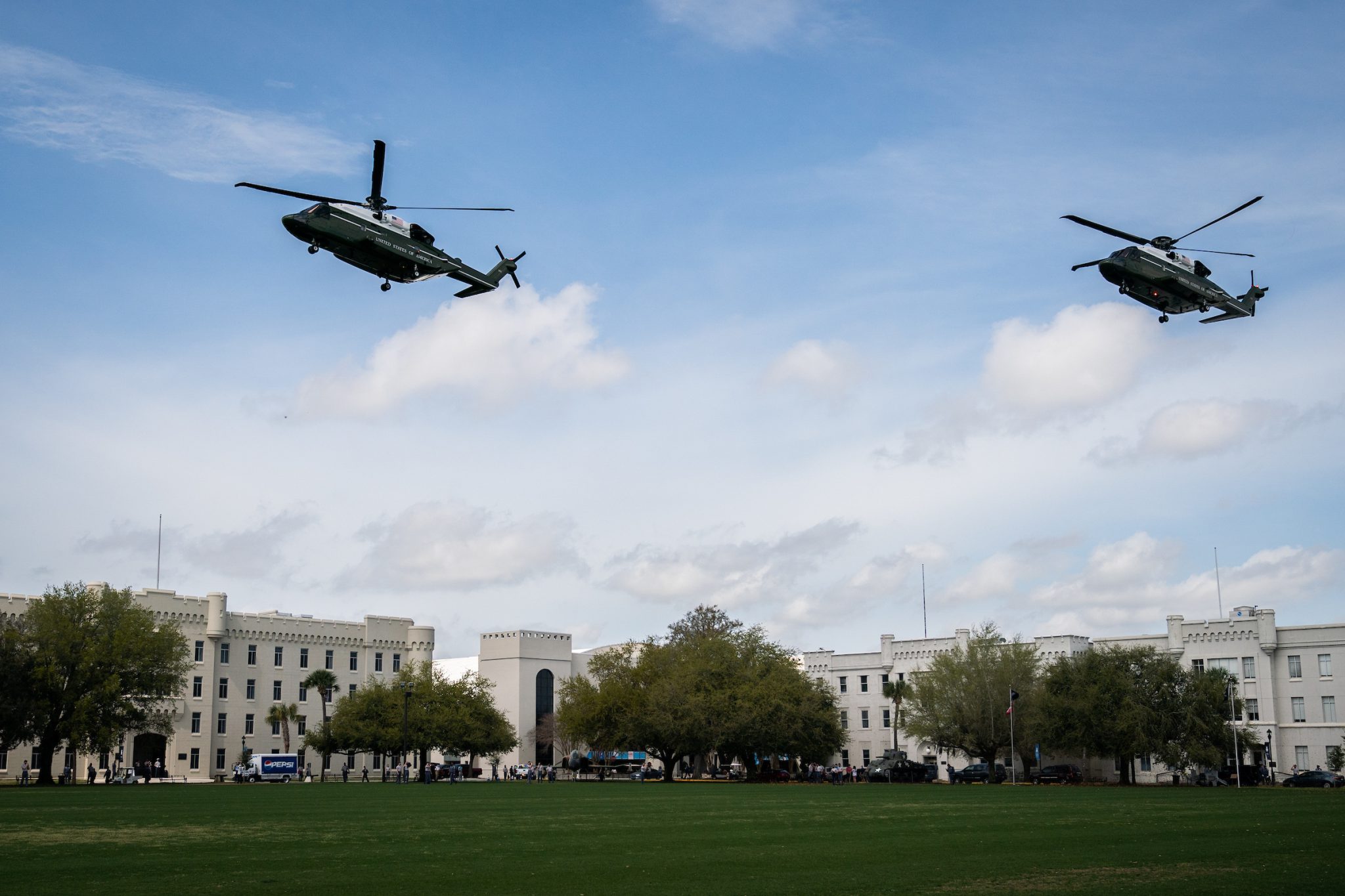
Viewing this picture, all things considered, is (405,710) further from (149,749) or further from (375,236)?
(375,236)

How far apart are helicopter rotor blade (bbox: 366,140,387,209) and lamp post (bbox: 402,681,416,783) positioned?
56864mm

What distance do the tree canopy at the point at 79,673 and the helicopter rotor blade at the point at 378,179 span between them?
50.8 meters

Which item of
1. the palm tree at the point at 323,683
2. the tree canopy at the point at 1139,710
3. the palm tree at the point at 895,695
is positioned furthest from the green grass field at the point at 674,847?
the palm tree at the point at 323,683

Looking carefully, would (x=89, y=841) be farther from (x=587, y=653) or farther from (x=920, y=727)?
(x=587, y=653)

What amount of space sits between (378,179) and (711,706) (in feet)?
189

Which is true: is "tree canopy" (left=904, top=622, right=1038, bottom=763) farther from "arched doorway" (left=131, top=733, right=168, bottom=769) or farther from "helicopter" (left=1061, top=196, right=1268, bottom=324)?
"arched doorway" (left=131, top=733, right=168, bottom=769)

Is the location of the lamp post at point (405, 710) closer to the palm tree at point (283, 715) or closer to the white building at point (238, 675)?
the white building at point (238, 675)

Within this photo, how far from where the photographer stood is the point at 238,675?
11688 cm

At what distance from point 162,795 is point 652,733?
140ft

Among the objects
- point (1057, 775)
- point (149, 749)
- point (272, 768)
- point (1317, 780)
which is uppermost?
point (149, 749)

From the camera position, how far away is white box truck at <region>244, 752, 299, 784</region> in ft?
337

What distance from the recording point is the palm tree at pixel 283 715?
115 meters

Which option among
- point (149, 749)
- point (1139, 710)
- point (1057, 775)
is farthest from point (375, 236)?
point (149, 749)

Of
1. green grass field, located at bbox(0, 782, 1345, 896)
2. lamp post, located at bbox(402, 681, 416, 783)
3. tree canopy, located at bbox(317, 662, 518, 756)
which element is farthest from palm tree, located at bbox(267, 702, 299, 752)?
green grass field, located at bbox(0, 782, 1345, 896)
